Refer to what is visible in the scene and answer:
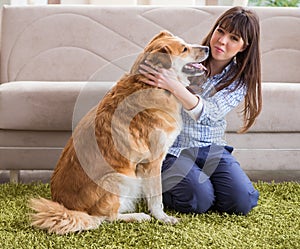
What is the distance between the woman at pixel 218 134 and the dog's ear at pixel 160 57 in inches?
9.5

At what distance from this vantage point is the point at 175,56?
6.11ft

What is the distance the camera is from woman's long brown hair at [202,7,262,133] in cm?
210

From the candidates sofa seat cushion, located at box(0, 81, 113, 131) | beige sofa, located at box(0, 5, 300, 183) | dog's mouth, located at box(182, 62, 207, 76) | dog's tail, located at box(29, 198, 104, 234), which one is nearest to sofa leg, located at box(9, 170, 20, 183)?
sofa seat cushion, located at box(0, 81, 113, 131)

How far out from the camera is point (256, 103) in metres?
2.26

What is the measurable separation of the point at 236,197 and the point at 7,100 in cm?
121

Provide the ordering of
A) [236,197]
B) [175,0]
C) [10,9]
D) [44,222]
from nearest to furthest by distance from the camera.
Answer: [44,222] → [236,197] → [10,9] → [175,0]

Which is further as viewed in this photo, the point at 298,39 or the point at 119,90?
the point at 298,39

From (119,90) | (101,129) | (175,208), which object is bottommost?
(175,208)

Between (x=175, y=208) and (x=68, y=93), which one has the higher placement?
(x=68, y=93)

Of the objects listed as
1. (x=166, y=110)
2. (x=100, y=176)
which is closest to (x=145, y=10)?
(x=166, y=110)

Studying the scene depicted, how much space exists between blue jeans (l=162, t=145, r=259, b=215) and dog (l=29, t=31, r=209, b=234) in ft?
0.72

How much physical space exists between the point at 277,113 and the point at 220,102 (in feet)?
→ 1.86

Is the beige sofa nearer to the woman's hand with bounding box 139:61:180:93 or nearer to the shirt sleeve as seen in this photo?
the shirt sleeve

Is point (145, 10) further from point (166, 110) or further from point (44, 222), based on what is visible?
point (44, 222)
